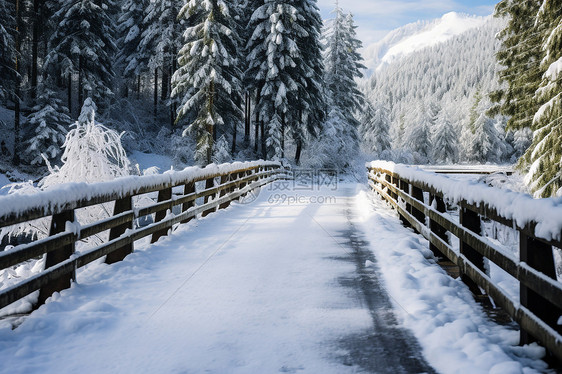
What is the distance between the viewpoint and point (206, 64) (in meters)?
27.1

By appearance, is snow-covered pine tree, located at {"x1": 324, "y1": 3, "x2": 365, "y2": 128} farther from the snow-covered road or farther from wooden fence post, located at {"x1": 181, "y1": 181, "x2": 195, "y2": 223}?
the snow-covered road

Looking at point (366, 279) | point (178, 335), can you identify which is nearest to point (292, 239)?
point (366, 279)

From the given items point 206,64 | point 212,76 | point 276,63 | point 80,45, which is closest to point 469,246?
point 212,76

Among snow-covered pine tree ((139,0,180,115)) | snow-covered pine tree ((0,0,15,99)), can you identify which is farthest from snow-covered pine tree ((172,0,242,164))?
snow-covered pine tree ((139,0,180,115))

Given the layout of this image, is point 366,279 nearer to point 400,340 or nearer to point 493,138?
point 400,340

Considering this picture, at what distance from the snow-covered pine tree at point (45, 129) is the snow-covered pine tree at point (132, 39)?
1509cm

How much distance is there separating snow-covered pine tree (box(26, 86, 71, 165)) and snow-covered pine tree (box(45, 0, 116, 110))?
14.7 ft

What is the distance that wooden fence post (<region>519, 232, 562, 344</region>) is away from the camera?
3146 millimetres

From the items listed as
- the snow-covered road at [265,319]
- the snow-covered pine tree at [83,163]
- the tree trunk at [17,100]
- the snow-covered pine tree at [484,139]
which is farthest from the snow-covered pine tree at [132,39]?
the snow-covered pine tree at [484,139]

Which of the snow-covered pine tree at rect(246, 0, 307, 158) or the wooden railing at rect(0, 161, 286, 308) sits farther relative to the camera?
the snow-covered pine tree at rect(246, 0, 307, 158)

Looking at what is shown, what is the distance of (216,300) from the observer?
4.78m

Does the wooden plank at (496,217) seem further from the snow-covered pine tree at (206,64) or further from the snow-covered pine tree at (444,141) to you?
the snow-covered pine tree at (444,141)

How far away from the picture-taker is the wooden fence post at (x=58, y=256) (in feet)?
15.1

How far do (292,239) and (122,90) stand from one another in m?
47.4
